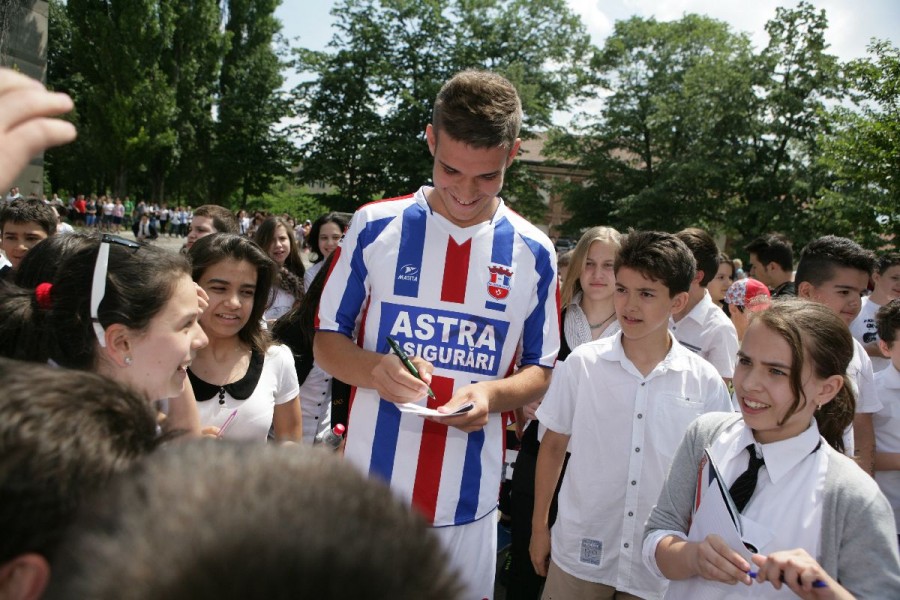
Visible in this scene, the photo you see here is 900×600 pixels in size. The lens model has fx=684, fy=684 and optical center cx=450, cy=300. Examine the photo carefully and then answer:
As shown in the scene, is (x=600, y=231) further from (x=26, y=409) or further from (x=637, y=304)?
(x=26, y=409)

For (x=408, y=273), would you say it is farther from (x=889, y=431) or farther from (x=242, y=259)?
(x=889, y=431)

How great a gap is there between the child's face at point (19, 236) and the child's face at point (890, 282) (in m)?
6.80

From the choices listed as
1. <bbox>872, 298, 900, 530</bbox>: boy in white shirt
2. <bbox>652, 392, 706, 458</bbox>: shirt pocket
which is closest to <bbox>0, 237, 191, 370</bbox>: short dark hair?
<bbox>652, 392, 706, 458</bbox>: shirt pocket

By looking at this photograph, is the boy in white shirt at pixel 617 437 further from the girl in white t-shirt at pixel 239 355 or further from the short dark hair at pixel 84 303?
the short dark hair at pixel 84 303

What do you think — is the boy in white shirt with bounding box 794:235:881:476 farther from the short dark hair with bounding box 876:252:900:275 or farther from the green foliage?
the green foliage

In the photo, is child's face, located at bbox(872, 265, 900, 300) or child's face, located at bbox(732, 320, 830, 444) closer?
child's face, located at bbox(732, 320, 830, 444)

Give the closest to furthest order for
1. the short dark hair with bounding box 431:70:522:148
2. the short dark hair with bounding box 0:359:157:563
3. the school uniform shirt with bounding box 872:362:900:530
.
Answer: the short dark hair with bounding box 0:359:157:563 < the short dark hair with bounding box 431:70:522:148 < the school uniform shirt with bounding box 872:362:900:530

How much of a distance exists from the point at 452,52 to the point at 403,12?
316 centimetres

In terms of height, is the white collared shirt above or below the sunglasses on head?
below

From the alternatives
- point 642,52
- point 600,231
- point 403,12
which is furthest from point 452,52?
point 600,231

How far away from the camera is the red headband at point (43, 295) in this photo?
77.6 inches

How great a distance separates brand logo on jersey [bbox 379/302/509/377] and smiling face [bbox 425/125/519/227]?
357 millimetres

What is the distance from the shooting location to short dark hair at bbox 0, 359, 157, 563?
2.56ft

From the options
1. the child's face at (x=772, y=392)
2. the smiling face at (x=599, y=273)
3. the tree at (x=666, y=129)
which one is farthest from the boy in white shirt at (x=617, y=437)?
the tree at (x=666, y=129)
